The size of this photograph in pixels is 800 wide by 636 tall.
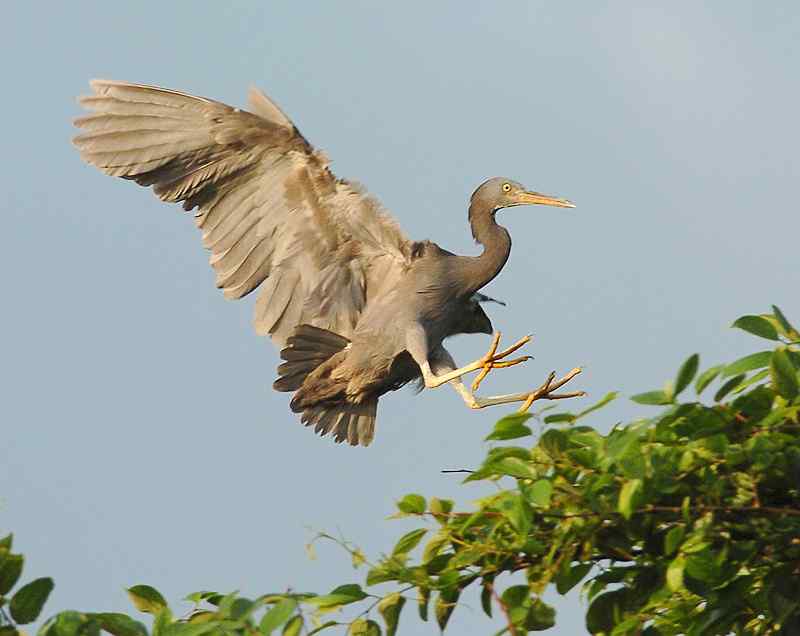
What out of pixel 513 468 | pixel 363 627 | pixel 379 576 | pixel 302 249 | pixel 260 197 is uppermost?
pixel 260 197

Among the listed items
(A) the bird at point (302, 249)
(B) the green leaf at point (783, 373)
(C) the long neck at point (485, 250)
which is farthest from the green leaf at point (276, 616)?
(C) the long neck at point (485, 250)

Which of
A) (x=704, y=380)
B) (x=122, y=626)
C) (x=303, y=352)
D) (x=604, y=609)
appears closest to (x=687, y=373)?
(x=704, y=380)

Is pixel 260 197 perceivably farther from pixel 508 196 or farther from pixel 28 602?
pixel 28 602

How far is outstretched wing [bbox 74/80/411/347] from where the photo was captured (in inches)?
253

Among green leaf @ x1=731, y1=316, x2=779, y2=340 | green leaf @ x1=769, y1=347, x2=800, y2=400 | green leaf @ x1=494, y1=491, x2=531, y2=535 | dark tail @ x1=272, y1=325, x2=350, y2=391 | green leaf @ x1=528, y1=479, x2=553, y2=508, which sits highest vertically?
dark tail @ x1=272, y1=325, x2=350, y2=391

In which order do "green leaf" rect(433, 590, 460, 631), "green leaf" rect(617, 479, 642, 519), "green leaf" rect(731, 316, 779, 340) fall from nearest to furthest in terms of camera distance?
"green leaf" rect(617, 479, 642, 519)
"green leaf" rect(731, 316, 779, 340)
"green leaf" rect(433, 590, 460, 631)

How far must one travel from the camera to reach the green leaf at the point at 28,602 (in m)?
2.38

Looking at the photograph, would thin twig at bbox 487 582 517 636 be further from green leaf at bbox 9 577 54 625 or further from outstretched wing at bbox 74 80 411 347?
outstretched wing at bbox 74 80 411 347

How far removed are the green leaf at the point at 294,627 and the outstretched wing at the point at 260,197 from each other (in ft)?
13.2

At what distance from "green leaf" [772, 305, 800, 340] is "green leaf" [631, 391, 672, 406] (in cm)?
37

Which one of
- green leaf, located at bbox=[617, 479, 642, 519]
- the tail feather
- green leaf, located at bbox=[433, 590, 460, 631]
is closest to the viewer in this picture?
green leaf, located at bbox=[617, 479, 642, 519]

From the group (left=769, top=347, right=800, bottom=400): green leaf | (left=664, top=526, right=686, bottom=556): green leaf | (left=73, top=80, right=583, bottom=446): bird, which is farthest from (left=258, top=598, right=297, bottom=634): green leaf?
(left=73, top=80, right=583, bottom=446): bird

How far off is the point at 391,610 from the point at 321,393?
149 inches

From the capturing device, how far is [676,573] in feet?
8.89
